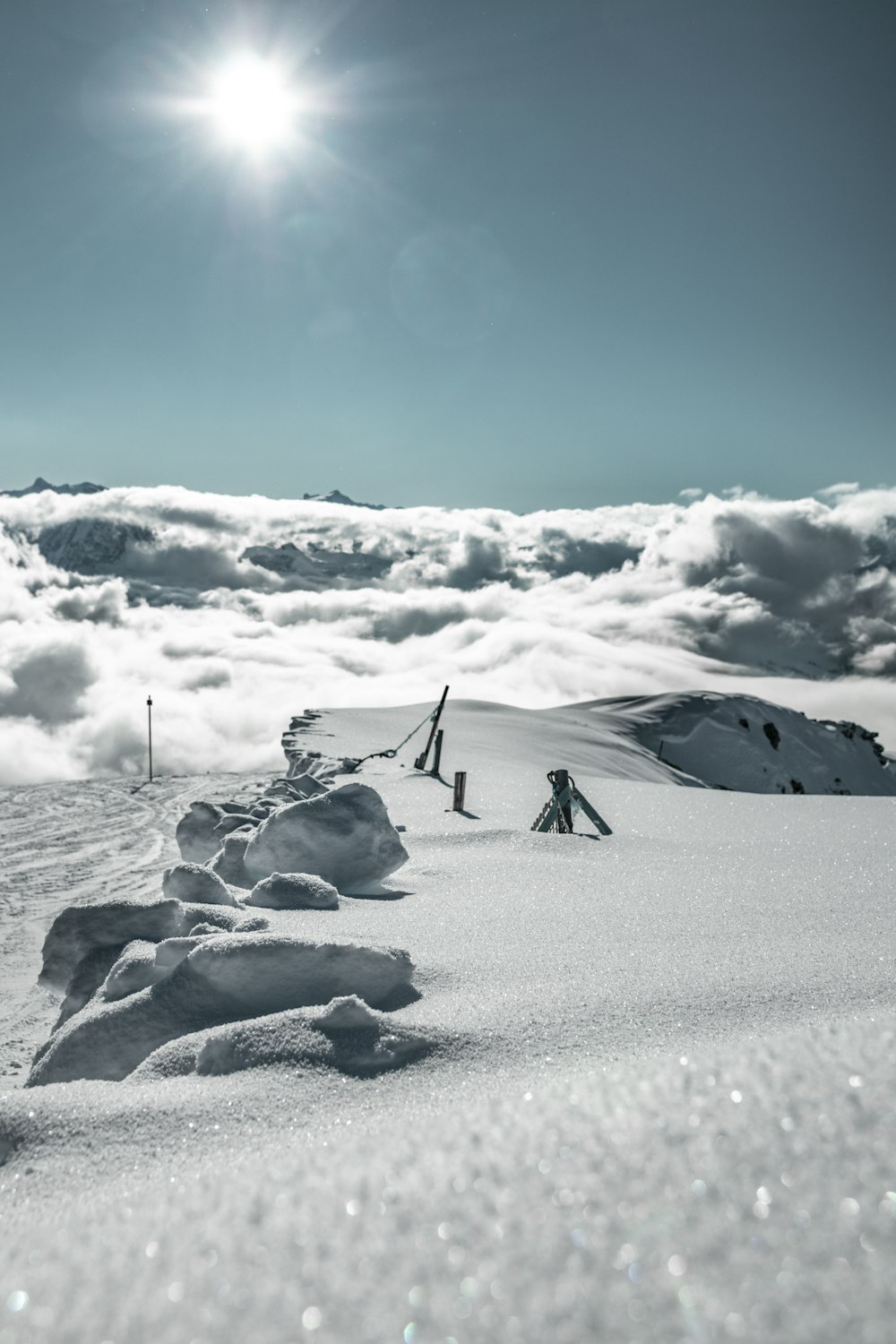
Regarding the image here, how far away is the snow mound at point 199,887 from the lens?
509 centimetres

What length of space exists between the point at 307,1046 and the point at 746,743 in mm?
47489

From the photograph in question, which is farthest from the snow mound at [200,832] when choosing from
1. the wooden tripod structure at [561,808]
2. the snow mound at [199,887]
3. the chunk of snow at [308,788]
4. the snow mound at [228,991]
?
the snow mound at [228,991]

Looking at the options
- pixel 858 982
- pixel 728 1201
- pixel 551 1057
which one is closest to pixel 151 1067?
pixel 551 1057

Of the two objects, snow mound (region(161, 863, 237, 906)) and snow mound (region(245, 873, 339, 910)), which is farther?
snow mound (region(161, 863, 237, 906))

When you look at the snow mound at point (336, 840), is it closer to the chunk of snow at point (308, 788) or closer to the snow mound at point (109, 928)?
the snow mound at point (109, 928)

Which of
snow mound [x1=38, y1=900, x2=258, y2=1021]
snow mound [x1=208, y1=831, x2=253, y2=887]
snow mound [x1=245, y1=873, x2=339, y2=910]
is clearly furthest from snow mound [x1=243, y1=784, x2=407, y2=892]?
snow mound [x1=38, y1=900, x2=258, y2=1021]

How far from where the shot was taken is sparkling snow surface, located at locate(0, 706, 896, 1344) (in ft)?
3.58

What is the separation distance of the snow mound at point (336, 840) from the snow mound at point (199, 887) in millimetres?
801

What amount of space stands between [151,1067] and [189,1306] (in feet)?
5.41

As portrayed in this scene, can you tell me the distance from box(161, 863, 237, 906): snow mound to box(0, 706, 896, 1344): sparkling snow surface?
3.64ft

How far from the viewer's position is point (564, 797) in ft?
27.1

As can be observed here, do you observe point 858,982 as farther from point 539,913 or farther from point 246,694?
point 246,694

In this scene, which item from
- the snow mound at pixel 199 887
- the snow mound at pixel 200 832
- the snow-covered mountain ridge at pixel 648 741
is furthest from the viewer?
the snow-covered mountain ridge at pixel 648 741

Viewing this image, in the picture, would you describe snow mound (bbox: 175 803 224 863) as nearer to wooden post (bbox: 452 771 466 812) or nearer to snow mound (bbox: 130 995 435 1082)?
wooden post (bbox: 452 771 466 812)
